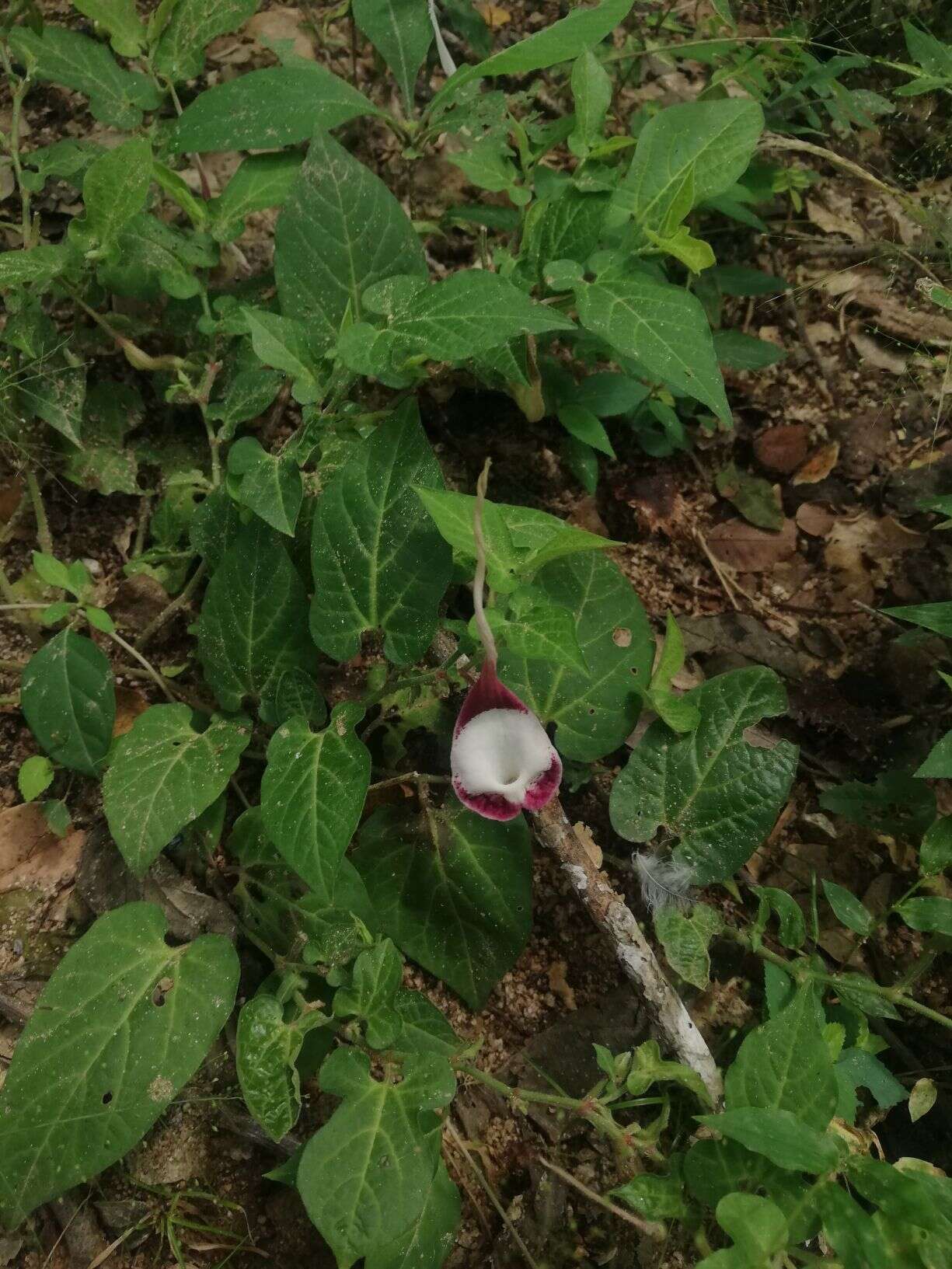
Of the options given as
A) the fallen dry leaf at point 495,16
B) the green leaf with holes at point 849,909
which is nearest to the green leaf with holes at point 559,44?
the fallen dry leaf at point 495,16

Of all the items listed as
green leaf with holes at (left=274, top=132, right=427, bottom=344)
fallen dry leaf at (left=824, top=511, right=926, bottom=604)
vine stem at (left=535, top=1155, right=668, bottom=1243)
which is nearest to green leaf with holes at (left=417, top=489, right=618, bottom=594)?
green leaf with holes at (left=274, top=132, right=427, bottom=344)

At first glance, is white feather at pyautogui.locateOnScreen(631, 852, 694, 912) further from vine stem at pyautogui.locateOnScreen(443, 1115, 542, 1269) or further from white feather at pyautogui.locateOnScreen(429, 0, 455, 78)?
white feather at pyautogui.locateOnScreen(429, 0, 455, 78)

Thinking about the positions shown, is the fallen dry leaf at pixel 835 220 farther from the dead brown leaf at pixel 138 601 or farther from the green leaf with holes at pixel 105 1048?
the green leaf with holes at pixel 105 1048

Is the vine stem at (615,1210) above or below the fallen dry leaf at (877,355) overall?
below

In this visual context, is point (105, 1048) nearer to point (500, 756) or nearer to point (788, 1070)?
point (500, 756)

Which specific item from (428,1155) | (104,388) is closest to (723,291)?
(104,388)

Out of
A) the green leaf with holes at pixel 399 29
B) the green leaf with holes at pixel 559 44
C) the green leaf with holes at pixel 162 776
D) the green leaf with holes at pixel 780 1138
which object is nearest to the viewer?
the green leaf with holes at pixel 780 1138
